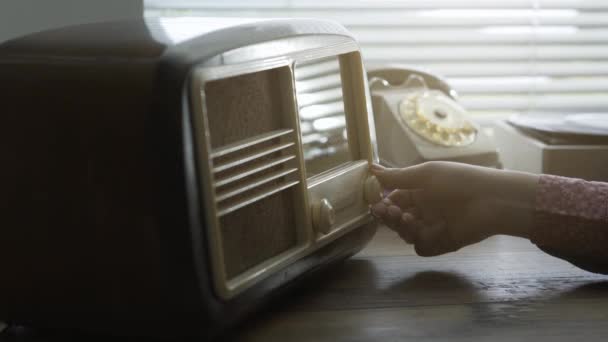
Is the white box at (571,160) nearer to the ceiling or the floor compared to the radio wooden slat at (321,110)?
nearer to the floor

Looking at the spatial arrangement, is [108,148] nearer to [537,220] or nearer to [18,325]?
[18,325]

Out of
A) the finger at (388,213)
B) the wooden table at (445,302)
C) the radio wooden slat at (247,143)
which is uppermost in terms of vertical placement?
the radio wooden slat at (247,143)

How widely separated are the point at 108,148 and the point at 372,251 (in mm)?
505

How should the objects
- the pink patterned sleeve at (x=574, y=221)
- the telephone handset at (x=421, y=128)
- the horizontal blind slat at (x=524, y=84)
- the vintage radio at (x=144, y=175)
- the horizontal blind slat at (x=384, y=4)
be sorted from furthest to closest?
the horizontal blind slat at (x=524, y=84) < the horizontal blind slat at (x=384, y=4) < the telephone handset at (x=421, y=128) < the pink patterned sleeve at (x=574, y=221) < the vintage radio at (x=144, y=175)

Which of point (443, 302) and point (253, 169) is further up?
point (253, 169)

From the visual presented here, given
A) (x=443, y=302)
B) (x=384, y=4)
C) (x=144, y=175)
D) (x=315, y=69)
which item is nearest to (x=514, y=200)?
(x=443, y=302)

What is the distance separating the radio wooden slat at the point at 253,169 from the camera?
713 millimetres

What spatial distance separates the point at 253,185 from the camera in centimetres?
76

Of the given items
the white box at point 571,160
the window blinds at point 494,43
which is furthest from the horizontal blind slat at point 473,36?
the white box at point 571,160

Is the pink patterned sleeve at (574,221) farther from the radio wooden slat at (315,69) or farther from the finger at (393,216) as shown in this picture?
the radio wooden slat at (315,69)

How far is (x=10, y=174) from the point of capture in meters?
0.72

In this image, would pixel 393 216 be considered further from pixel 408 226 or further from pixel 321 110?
pixel 321 110

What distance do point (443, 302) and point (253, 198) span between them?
0.25m

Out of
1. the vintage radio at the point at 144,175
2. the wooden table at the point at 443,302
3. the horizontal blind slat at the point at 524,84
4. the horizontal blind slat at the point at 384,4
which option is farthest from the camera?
the horizontal blind slat at the point at 524,84
